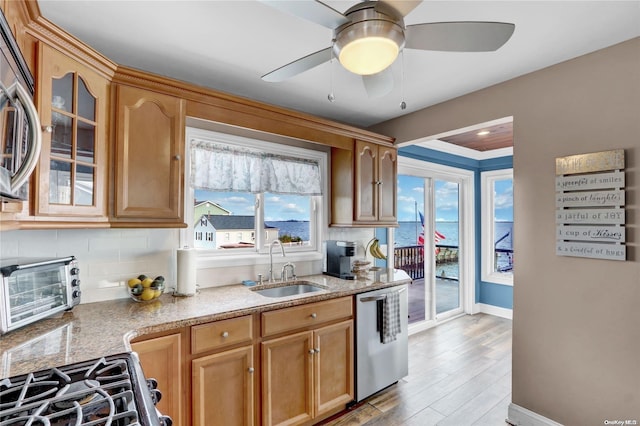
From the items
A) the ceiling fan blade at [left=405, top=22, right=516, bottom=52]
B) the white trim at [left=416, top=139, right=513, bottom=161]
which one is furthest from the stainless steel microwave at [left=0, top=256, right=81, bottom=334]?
the white trim at [left=416, top=139, right=513, bottom=161]

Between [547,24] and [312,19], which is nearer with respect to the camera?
[312,19]

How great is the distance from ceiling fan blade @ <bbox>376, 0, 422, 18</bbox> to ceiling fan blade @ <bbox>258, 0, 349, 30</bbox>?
132mm

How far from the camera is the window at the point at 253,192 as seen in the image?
8.09 feet

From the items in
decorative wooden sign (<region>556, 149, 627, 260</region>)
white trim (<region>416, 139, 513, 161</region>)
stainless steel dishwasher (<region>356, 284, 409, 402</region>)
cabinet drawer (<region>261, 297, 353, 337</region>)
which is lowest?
stainless steel dishwasher (<region>356, 284, 409, 402</region>)

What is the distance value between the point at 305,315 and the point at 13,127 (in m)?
1.76

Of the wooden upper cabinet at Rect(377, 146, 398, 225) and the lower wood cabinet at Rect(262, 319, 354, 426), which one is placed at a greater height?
the wooden upper cabinet at Rect(377, 146, 398, 225)

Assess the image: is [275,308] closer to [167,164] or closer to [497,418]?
[167,164]

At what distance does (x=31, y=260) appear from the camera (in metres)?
1.59

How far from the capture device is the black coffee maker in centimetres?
287

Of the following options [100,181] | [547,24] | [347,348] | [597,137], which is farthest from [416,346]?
[100,181]

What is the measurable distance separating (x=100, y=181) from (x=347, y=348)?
197 cm

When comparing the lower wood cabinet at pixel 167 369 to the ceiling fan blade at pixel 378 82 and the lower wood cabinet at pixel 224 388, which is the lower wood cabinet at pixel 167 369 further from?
the ceiling fan blade at pixel 378 82

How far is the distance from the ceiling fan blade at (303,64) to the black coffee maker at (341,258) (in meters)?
1.63

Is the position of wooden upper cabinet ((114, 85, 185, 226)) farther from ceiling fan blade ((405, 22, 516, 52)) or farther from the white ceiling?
ceiling fan blade ((405, 22, 516, 52))
